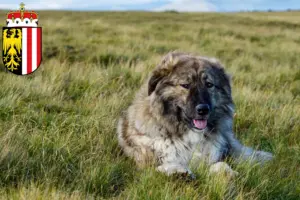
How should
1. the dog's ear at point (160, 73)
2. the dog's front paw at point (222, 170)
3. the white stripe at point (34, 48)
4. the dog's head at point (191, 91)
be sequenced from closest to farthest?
the dog's front paw at point (222, 170)
the dog's head at point (191, 91)
the dog's ear at point (160, 73)
the white stripe at point (34, 48)

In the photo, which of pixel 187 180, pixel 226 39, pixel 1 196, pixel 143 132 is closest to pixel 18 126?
pixel 143 132

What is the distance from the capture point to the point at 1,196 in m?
3.13

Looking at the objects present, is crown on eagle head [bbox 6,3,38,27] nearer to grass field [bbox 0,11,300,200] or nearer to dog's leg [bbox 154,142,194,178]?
grass field [bbox 0,11,300,200]

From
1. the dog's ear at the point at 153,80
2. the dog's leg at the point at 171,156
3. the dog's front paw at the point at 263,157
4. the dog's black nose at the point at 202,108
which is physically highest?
the dog's ear at the point at 153,80

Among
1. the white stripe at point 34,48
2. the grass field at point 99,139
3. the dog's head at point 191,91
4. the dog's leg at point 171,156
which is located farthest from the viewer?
the white stripe at point 34,48

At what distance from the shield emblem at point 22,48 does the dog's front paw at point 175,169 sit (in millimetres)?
4165

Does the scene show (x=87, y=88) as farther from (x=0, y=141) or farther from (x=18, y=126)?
(x=0, y=141)

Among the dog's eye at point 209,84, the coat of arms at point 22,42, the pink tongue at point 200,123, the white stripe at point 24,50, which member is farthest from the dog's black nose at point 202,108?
the white stripe at point 24,50

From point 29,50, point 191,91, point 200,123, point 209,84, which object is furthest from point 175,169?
point 29,50

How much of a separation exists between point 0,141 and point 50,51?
25.9ft

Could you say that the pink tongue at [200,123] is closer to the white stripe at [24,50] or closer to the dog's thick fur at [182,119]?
the dog's thick fur at [182,119]

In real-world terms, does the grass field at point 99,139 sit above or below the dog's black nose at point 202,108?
below

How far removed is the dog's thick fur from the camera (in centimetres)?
434

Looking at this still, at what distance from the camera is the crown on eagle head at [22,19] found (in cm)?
729
